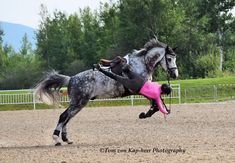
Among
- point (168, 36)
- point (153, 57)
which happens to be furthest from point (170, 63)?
point (168, 36)

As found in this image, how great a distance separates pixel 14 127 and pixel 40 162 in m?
8.01

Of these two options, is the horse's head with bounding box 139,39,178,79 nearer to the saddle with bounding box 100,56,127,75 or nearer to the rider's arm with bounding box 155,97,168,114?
the saddle with bounding box 100,56,127,75

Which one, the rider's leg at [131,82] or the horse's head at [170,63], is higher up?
the horse's head at [170,63]

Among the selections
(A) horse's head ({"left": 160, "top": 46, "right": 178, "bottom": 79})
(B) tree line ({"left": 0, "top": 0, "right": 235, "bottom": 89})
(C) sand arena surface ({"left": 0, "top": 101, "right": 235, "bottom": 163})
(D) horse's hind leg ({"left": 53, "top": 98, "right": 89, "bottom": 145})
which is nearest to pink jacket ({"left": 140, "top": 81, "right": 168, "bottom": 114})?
(C) sand arena surface ({"left": 0, "top": 101, "right": 235, "bottom": 163})

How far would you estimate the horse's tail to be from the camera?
12.5 m

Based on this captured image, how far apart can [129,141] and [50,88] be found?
230 cm

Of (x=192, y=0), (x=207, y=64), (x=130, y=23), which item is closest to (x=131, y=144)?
(x=207, y=64)

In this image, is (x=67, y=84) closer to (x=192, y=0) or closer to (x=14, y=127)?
(x=14, y=127)

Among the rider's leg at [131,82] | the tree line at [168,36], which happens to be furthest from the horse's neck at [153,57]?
the tree line at [168,36]

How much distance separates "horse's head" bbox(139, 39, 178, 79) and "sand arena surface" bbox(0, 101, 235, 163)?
1.46 m

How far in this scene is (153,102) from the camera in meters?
10.2

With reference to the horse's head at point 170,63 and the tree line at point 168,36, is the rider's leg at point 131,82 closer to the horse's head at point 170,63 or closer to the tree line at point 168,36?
the horse's head at point 170,63

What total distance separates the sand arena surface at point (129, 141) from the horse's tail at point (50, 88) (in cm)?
95

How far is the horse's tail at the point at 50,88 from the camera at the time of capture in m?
12.5
